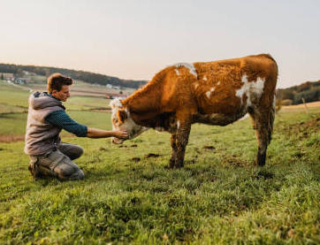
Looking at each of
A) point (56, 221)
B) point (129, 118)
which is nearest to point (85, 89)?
point (129, 118)

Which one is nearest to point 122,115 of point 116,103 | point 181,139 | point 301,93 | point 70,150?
point 116,103

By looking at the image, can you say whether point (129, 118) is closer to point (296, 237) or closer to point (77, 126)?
point (77, 126)

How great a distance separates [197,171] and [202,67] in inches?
110

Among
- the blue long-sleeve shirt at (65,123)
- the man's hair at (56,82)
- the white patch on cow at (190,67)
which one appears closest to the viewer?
the blue long-sleeve shirt at (65,123)

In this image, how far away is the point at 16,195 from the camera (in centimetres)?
439

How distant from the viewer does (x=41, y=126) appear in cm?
490

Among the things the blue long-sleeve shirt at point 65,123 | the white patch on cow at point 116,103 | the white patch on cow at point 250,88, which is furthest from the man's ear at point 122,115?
the white patch on cow at point 250,88

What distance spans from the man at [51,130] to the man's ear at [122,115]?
1019mm

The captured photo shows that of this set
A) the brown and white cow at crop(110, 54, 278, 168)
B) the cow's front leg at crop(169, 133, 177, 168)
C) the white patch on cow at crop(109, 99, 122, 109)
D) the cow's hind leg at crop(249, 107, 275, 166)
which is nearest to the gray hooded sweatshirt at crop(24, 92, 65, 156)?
the white patch on cow at crop(109, 99, 122, 109)

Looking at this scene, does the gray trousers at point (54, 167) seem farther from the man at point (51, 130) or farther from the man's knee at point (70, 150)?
the man's knee at point (70, 150)

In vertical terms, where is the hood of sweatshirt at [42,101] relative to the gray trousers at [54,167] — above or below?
above

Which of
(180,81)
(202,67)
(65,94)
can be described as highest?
(202,67)

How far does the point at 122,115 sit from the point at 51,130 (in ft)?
6.20

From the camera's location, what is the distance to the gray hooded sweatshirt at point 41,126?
4.71 meters
